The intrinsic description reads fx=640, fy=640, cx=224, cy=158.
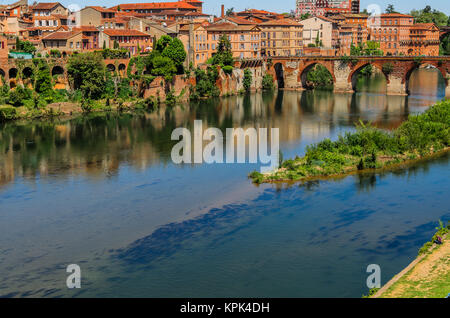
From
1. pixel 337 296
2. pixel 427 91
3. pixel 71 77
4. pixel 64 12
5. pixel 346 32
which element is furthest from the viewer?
pixel 346 32

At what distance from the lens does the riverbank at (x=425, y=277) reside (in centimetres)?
2333

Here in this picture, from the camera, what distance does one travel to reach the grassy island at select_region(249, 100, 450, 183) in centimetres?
4131

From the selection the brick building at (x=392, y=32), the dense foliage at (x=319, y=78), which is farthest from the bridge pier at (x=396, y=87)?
the brick building at (x=392, y=32)

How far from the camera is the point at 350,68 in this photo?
282 ft

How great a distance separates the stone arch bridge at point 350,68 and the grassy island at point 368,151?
1229 inches

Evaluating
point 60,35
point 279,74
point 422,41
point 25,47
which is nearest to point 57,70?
point 25,47

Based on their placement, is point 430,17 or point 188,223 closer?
point 188,223

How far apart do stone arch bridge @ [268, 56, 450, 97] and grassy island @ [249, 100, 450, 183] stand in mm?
31215

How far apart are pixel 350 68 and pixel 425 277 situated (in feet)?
209

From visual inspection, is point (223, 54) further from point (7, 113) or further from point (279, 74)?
point (7, 113)
